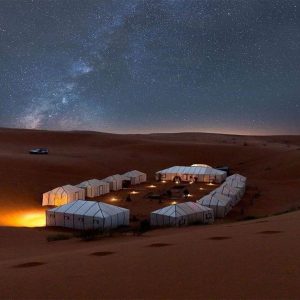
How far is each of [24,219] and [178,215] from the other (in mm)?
11154

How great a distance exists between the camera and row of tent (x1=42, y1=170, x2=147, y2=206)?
1362 inches

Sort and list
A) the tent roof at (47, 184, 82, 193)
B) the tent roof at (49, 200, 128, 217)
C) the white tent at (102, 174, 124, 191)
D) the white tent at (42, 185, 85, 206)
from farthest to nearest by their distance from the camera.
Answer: the white tent at (102, 174, 124, 191) < the tent roof at (47, 184, 82, 193) < the white tent at (42, 185, 85, 206) < the tent roof at (49, 200, 128, 217)

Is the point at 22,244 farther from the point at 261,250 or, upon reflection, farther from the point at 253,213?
the point at 253,213

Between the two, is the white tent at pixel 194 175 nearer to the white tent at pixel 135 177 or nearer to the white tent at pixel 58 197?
the white tent at pixel 135 177

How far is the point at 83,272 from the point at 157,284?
1864 mm

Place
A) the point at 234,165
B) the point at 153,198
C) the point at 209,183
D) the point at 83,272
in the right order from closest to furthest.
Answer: the point at 83,272
the point at 153,198
the point at 209,183
the point at 234,165

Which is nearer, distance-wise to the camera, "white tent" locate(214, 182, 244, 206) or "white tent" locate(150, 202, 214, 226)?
"white tent" locate(150, 202, 214, 226)

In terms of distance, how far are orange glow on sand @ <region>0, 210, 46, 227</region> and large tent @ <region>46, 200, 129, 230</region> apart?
1555mm

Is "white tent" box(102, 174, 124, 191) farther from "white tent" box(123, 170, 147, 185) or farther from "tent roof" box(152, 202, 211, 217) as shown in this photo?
"tent roof" box(152, 202, 211, 217)

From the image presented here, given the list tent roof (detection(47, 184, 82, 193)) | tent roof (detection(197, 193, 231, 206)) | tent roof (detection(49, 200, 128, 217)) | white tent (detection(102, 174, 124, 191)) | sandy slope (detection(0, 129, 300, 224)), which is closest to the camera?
tent roof (detection(49, 200, 128, 217))

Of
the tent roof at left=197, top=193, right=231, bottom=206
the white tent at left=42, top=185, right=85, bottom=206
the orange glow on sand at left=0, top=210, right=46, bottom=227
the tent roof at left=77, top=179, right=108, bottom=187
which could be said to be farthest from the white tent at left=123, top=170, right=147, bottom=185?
the tent roof at left=197, top=193, right=231, bottom=206

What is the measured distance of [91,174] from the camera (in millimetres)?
51750

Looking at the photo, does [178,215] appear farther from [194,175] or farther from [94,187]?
[194,175]

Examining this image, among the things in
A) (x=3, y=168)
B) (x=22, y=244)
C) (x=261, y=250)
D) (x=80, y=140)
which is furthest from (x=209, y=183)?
(x=80, y=140)
